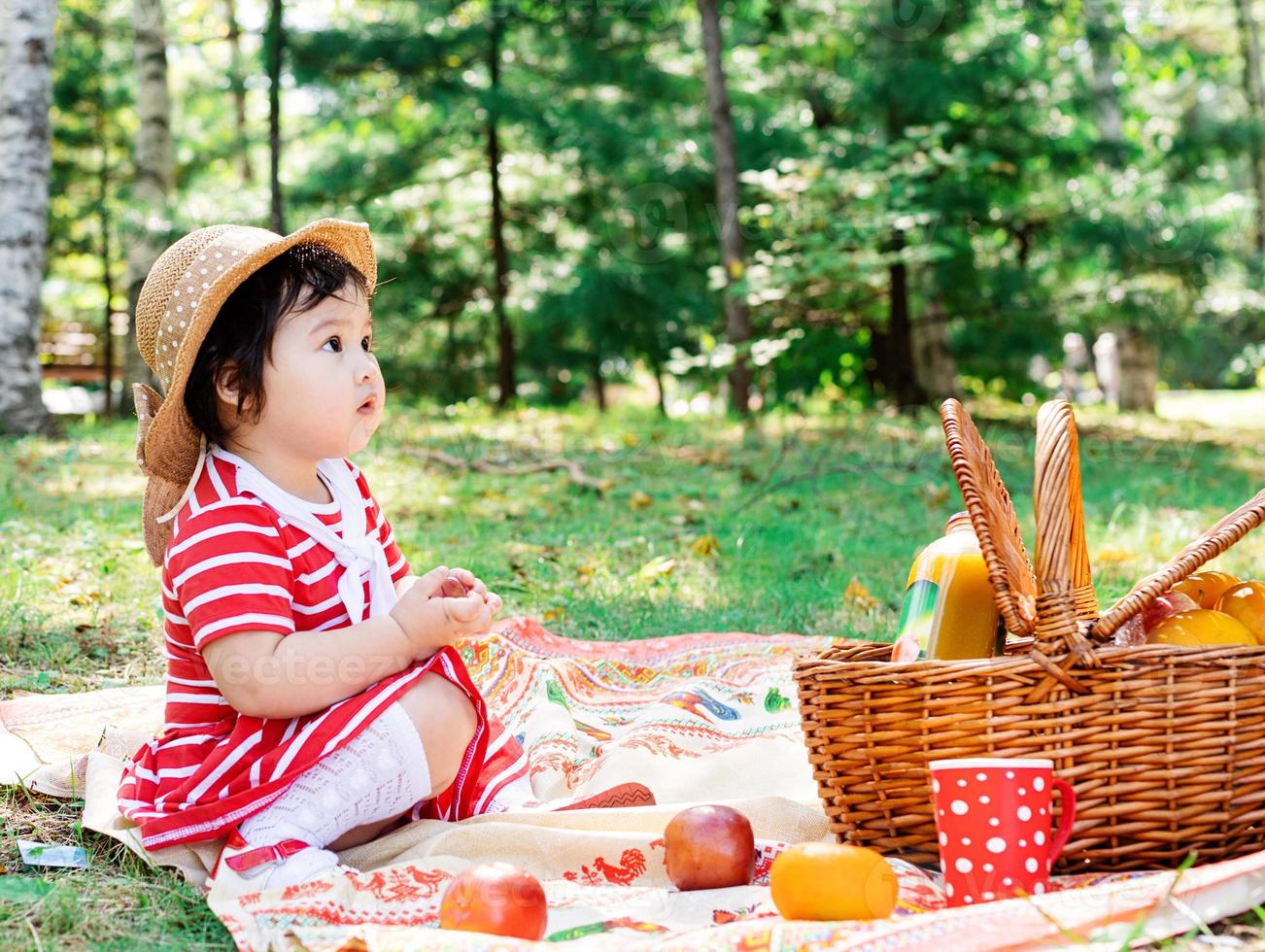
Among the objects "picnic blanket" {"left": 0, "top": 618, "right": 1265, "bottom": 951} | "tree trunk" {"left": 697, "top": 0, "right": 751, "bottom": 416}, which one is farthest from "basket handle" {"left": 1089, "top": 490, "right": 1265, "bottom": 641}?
"tree trunk" {"left": 697, "top": 0, "right": 751, "bottom": 416}

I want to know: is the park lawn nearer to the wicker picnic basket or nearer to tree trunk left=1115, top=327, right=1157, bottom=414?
the wicker picnic basket

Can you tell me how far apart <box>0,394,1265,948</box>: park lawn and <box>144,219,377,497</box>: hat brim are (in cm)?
65

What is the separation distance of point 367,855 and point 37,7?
6.55 meters

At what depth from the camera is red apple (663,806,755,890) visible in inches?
69.4

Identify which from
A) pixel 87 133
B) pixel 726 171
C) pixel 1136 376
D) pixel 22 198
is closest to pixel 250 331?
pixel 22 198

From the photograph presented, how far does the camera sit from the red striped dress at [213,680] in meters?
1.84

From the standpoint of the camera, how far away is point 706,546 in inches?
167

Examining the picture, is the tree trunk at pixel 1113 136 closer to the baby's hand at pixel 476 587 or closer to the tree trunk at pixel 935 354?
the tree trunk at pixel 935 354

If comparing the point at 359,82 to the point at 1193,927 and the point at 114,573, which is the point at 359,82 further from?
the point at 1193,927

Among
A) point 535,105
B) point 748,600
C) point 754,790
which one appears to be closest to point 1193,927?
point 754,790

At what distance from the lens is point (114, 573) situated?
12.4ft

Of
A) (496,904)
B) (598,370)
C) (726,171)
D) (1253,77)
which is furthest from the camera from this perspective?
(1253,77)

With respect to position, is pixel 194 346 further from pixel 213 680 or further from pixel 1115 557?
pixel 1115 557

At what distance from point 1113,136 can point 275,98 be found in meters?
6.42
